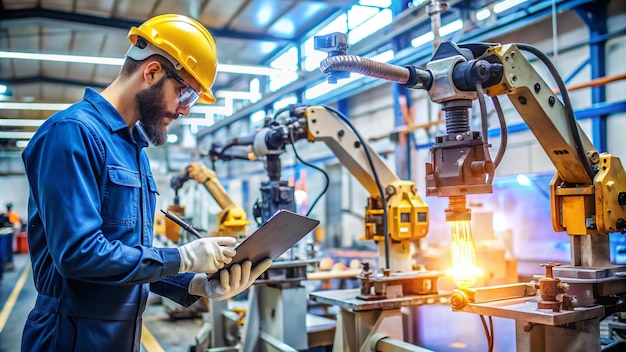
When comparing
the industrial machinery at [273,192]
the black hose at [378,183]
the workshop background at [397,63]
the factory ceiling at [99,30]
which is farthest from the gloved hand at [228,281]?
the factory ceiling at [99,30]

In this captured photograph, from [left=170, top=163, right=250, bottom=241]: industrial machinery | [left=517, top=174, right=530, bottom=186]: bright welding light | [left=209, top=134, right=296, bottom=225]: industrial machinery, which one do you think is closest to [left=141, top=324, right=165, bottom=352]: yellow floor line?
[left=170, top=163, right=250, bottom=241]: industrial machinery

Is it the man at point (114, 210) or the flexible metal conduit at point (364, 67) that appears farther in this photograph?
the flexible metal conduit at point (364, 67)

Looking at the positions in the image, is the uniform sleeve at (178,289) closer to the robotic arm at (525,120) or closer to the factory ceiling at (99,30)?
the robotic arm at (525,120)

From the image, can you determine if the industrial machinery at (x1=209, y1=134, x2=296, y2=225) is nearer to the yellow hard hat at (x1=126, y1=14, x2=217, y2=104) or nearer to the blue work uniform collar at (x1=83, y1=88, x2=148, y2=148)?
the yellow hard hat at (x1=126, y1=14, x2=217, y2=104)

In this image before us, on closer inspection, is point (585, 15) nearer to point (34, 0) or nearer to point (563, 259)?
point (563, 259)

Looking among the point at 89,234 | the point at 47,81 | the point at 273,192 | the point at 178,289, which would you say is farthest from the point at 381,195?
the point at 47,81

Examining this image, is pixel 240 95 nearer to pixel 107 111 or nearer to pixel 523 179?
pixel 523 179

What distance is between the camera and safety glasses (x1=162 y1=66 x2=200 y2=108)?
1762 millimetres

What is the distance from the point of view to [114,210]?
1.60 meters

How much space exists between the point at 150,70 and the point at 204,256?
626 mm

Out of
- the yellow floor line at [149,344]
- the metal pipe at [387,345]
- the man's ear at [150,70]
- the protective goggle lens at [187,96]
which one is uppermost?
the man's ear at [150,70]

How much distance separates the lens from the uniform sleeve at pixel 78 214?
1393mm

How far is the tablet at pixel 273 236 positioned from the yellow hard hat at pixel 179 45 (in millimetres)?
580

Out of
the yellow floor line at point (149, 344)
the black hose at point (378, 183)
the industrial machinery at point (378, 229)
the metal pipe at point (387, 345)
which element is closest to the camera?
the metal pipe at point (387, 345)
